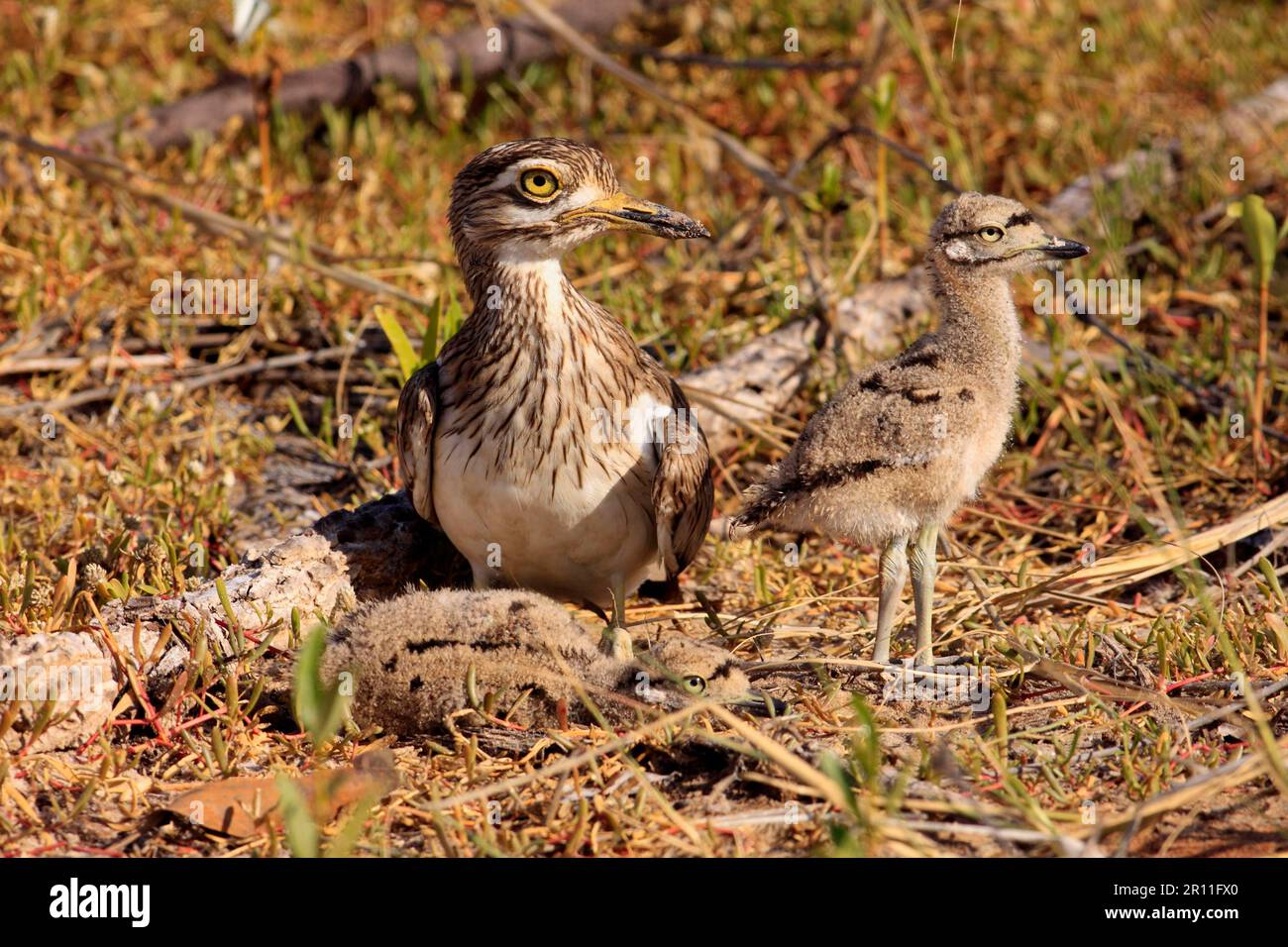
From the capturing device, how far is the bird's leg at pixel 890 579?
4352 millimetres

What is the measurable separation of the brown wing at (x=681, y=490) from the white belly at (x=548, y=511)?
7cm

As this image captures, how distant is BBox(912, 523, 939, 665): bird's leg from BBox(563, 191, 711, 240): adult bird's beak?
1.21 meters

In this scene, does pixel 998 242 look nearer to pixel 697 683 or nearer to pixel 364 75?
pixel 697 683

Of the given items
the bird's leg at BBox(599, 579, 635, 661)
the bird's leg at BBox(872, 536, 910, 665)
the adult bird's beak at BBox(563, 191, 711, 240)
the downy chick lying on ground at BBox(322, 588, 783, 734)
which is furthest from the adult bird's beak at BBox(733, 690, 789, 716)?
the adult bird's beak at BBox(563, 191, 711, 240)

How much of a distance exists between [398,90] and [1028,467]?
4.25 meters

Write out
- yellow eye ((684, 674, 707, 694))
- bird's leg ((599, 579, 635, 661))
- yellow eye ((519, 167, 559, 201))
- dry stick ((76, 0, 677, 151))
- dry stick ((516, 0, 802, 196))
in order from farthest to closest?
dry stick ((76, 0, 677, 151)) < dry stick ((516, 0, 802, 196)) < yellow eye ((519, 167, 559, 201)) < bird's leg ((599, 579, 635, 661)) < yellow eye ((684, 674, 707, 694))

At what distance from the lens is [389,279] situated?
700 cm

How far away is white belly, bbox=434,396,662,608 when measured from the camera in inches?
180

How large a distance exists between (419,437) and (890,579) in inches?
61.9

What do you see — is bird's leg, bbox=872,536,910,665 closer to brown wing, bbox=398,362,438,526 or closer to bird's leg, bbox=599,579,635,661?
bird's leg, bbox=599,579,635,661

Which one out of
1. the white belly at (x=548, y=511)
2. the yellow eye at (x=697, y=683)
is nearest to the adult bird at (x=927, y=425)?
the white belly at (x=548, y=511)

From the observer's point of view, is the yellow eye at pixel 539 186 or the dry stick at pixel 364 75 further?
the dry stick at pixel 364 75

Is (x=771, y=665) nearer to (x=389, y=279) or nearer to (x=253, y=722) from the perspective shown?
(x=253, y=722)

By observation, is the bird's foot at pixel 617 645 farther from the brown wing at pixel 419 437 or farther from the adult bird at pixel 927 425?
the brown wing at pixel 419 437
